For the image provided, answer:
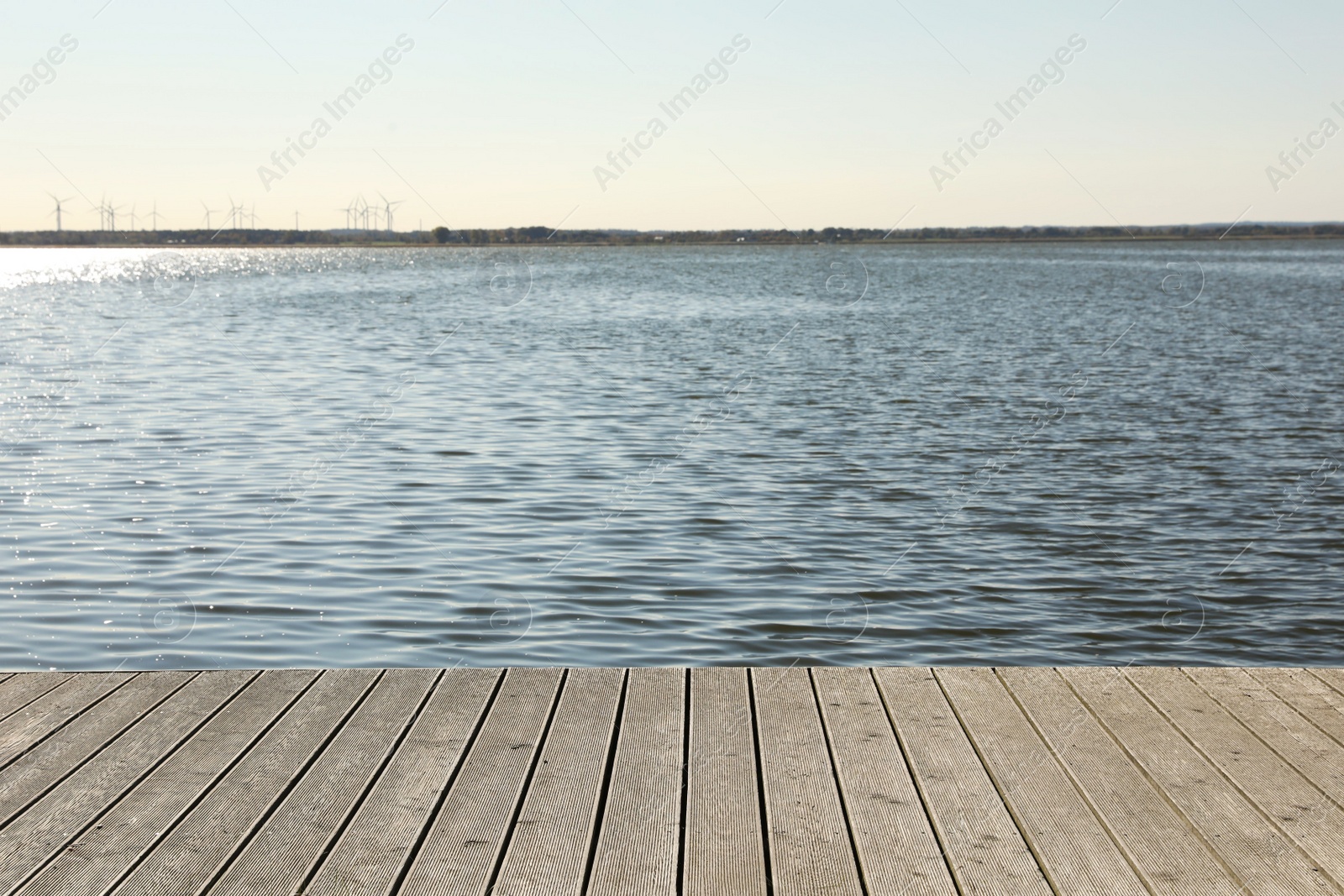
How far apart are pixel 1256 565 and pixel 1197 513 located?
58.4 inches

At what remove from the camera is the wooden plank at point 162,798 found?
9.18ft

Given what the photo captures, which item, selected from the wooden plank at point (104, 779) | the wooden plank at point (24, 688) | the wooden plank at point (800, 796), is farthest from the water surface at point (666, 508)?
the wooden plank at point (800, 796)

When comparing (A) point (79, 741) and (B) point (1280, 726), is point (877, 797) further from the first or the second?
(A) point (79, 741)

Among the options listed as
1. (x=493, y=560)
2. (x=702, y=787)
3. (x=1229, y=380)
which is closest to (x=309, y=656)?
(x=493, y=560)

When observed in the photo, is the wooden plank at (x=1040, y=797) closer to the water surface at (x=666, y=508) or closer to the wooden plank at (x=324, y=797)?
the wooden plank at (x=324, y=797)

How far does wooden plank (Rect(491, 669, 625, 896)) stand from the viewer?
2799 mm

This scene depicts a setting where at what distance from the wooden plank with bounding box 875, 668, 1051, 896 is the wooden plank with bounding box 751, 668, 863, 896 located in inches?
9.8

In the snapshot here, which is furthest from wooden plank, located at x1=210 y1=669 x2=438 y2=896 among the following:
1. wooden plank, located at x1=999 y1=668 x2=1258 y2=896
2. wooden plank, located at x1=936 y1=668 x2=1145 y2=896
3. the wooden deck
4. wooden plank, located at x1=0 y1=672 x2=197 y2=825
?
wooden plank, located at x1=999 y1=668 x2=1258 y2=896

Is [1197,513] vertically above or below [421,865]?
below

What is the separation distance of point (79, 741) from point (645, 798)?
172cm

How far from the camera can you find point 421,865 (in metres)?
2.85

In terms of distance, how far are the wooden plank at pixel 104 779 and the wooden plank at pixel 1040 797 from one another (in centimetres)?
238

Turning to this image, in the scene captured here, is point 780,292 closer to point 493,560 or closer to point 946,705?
point 493,560

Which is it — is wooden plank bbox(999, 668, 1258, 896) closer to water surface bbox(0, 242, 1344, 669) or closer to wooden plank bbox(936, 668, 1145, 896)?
wooden plank bbox(936, 668, 1145, 896)
